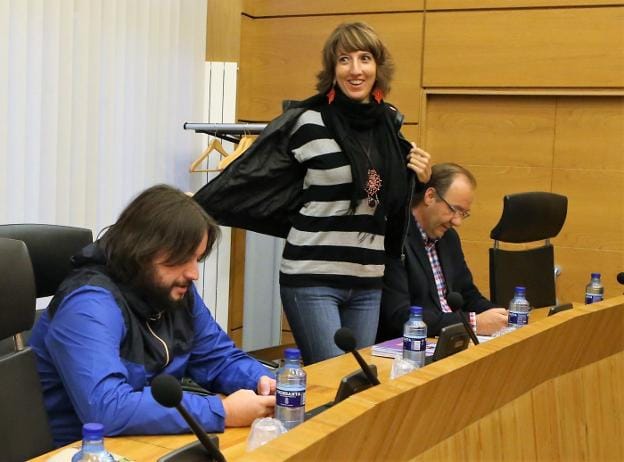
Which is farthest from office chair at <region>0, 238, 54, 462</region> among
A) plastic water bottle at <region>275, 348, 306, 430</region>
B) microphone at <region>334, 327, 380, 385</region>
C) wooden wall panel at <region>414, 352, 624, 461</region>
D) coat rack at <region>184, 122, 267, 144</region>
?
coat rack at <region>184, 122, 267, 144</region>

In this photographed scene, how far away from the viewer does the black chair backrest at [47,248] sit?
2055mm

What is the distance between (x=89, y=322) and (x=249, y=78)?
3362 millimetres

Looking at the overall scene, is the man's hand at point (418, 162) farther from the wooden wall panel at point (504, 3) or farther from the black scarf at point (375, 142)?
the wooden wall panel at point (504, 3)

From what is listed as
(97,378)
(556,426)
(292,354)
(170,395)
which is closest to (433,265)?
(556,426)

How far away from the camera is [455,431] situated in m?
1.39

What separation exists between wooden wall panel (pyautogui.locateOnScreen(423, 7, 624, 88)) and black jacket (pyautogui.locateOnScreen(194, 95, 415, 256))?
1.75m

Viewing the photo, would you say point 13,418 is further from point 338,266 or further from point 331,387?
point 338,266

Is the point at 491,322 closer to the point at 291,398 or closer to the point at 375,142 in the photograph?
the point at 375,142

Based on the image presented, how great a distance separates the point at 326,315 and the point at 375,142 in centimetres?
59

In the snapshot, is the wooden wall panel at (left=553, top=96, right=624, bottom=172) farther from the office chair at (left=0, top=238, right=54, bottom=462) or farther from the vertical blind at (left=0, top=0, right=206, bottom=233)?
the office chair at (left=0, top=238, right=54, bottom=462)

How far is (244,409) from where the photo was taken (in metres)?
1.65

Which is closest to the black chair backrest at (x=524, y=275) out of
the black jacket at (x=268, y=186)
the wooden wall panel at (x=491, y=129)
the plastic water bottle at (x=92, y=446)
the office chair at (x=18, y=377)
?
the wooden wall panel at (x=491, y=129)

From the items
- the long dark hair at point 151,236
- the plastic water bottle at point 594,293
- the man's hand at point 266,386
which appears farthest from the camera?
the plastic water bottle at point 594,293

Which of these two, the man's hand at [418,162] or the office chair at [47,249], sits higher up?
the man's hand at [418,162]
